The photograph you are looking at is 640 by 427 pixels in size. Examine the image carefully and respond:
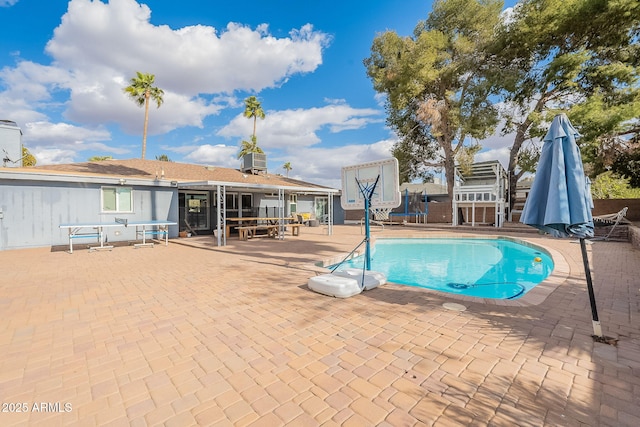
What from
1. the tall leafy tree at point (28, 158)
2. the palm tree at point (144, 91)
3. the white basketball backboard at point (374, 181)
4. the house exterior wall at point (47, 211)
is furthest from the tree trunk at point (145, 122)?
the white basketball backboard at point (374, 181)

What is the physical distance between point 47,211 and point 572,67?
87.8ft

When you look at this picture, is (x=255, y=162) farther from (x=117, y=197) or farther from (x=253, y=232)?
(x=117, y=197)

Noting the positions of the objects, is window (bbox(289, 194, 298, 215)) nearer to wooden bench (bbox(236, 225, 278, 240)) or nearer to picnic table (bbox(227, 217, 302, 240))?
picnic table (bbox(227, 217, 302, 240))

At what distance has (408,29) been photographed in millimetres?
21047

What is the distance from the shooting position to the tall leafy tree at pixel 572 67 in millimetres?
13727

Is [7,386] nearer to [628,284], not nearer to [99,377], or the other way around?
[99,377]

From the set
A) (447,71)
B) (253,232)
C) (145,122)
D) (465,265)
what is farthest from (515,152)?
(145,122)

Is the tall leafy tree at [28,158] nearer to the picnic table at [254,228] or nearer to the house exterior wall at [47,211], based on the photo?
the house exterior wall at [47,211]

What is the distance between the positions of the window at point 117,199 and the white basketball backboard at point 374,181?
10.2 metres

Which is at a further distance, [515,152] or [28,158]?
[28,158]

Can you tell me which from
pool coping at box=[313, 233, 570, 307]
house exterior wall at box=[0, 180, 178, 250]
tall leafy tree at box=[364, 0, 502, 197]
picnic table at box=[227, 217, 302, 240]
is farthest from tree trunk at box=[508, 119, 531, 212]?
house exterior wall at box=[0, 180, 178, 250]

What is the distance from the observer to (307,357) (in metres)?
2.91

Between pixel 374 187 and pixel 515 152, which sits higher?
pixel 515 152

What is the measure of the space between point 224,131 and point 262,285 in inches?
A: 1478
